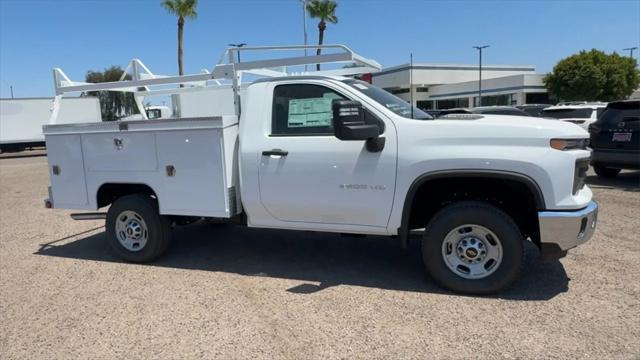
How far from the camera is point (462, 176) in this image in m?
4.32

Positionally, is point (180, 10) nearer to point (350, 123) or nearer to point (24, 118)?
point (24, 118)

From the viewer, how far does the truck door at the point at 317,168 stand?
4.59 m

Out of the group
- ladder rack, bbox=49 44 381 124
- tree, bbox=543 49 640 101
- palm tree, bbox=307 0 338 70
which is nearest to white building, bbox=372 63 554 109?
tree, bbox=543 49 640 101

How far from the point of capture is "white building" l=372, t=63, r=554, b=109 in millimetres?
59031

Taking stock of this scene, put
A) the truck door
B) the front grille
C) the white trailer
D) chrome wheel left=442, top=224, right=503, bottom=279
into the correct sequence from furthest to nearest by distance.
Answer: the white trailer → the truck door → chrome wheel left=442, top=224, right=503, bottom=279 → the front grille

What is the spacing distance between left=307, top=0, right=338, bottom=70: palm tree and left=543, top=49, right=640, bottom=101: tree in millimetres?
29310

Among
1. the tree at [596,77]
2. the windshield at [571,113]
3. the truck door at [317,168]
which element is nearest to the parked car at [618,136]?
the windshield at [571,113]

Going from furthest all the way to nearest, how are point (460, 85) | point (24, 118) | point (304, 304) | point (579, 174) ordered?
point (460, 85) → point (24, 118) → point (304, 304) → point (579, 174)

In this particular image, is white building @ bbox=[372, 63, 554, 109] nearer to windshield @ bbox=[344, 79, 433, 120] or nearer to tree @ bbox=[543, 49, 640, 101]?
tree @ bbox=[543, 49, 640, 101]

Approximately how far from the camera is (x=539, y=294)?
447 cm

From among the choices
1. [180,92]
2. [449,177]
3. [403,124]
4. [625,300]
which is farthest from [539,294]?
[180,92]

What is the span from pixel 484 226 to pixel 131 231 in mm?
3962

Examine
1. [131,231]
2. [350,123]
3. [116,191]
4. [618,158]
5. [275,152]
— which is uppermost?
[350,123]

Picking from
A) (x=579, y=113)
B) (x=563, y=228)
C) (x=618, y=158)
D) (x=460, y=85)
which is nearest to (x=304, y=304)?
(x=563, y=228)
